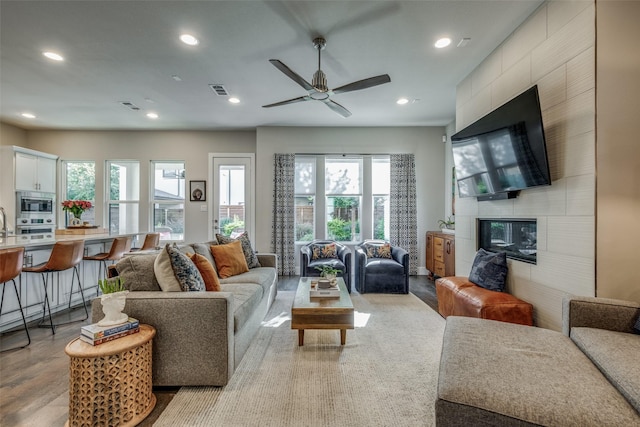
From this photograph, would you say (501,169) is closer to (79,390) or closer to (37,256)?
(79,390)

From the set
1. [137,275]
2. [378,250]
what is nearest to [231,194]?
[378,250]

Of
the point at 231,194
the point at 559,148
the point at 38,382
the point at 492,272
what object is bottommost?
the point at 38,382

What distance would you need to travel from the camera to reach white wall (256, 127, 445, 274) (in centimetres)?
576

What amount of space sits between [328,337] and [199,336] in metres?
1.28

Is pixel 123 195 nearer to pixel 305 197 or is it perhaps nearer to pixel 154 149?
pixel 154 149

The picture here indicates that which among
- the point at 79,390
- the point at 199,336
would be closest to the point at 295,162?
the point at 199,336

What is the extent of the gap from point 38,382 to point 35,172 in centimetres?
536

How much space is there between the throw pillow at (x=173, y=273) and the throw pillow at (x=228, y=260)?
45.3 inches

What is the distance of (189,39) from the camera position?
288 cm

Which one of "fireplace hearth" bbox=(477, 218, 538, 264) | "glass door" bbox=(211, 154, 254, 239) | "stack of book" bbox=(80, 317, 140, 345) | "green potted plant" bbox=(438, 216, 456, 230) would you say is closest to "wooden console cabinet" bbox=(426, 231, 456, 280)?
"green potted plant" bbox=(438, 216, 456, 230)

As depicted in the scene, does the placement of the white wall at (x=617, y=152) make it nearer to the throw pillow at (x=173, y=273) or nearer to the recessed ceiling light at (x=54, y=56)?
the throw pillow at (x=173, y=273)

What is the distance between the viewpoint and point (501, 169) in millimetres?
2703

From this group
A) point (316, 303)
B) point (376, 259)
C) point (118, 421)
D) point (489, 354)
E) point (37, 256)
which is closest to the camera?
point (489, 354)

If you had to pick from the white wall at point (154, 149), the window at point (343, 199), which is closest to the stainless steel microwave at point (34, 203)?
the white wall at point (154, 149)
